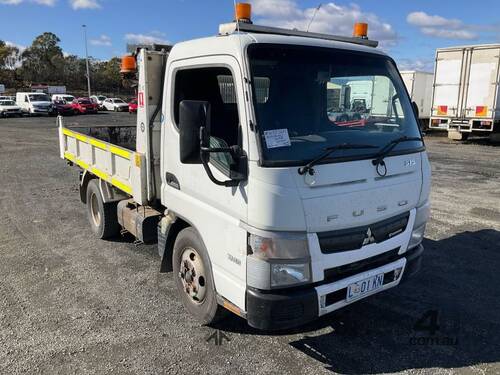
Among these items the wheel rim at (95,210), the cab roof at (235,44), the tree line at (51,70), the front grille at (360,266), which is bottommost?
the wheel rim at (95,210)

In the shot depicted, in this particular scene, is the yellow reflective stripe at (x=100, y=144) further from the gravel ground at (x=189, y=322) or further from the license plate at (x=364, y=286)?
the license plate at (x=364, y=286)

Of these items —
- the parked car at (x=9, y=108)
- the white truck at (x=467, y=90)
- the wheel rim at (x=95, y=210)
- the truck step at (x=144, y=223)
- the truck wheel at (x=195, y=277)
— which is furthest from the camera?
the parked car at (x=9, y=108)

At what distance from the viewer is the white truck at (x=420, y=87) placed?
70.1 feet

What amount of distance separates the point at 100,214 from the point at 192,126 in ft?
11.3

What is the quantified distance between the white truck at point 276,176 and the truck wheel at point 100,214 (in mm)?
1805

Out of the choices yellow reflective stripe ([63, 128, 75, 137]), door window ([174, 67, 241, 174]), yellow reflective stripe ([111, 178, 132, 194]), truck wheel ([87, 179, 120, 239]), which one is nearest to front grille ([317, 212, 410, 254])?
door window ([174, 67, 241, 174])

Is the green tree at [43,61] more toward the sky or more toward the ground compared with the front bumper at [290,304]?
more toward the sky

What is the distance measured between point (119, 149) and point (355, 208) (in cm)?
287

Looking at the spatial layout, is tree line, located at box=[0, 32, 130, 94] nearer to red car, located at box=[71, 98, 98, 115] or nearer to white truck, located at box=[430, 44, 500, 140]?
red car, located at box=[71, 98, 98, 115]

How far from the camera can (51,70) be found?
86188 mm

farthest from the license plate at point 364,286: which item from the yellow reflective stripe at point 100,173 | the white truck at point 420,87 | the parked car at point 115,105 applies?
the parked car at point 115,105

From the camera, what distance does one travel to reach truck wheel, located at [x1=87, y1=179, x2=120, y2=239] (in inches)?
218

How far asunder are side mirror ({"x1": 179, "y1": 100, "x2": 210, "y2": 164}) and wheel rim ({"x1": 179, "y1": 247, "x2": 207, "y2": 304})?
102 centimetres

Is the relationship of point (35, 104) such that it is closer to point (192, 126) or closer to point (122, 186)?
point (122, 186)
